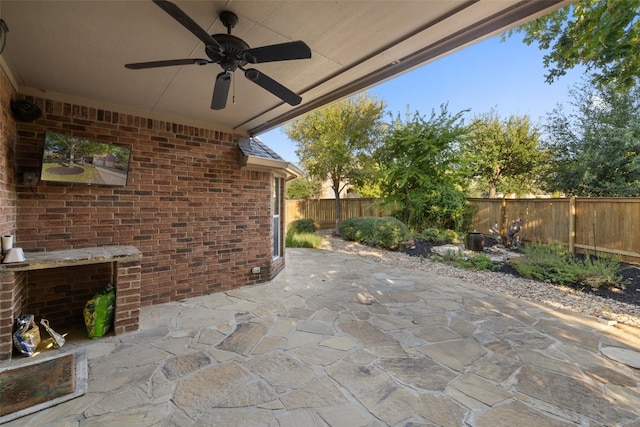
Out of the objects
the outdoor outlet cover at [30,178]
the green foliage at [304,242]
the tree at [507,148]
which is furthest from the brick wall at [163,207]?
the tree at [507,148]

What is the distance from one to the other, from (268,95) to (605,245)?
8.13m

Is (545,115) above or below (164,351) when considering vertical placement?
above

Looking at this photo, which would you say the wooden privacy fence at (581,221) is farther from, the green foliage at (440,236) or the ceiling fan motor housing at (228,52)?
the ceiling fan motor housing at (228,52)

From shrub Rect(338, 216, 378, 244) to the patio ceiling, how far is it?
21.4 feet

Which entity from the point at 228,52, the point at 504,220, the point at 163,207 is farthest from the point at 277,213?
the point at 504,220

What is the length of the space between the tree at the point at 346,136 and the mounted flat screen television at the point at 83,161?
7.75 metres

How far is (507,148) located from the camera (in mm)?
13125

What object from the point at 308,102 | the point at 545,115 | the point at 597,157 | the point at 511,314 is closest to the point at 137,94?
the point at 308,102

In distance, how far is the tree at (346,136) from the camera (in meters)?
10.6

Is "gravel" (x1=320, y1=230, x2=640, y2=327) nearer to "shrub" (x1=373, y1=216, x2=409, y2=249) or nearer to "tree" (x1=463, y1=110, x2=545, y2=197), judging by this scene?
"shrub" (x1=373, y1=216, x2=409, y2=249)

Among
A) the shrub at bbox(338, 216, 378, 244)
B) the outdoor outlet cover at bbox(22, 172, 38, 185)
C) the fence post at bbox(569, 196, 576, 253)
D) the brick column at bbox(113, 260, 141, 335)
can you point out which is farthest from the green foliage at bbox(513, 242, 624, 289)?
the outdoor outlet cover at bbox(22, 172, 38, 185)

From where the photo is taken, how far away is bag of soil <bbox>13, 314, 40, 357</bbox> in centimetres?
255

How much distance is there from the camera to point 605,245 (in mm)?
6156

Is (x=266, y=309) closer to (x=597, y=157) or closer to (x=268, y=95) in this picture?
(x=268, y=95)
